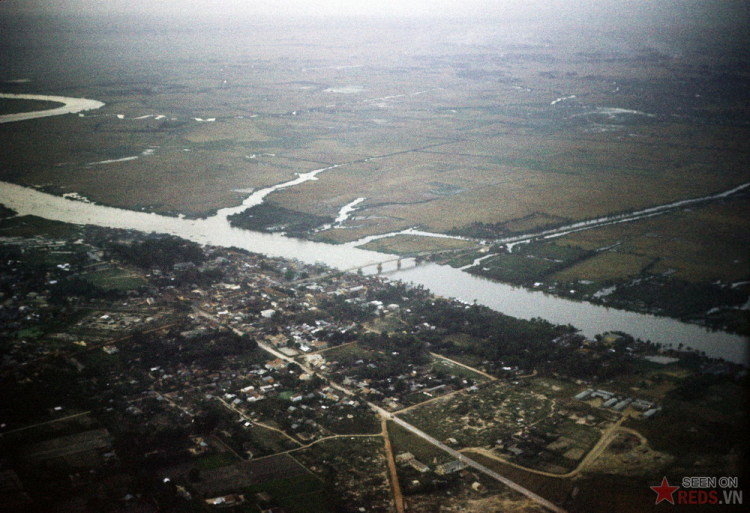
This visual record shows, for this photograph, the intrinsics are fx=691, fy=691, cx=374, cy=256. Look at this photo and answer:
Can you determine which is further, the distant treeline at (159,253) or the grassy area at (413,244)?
the grassy area at (413,244)

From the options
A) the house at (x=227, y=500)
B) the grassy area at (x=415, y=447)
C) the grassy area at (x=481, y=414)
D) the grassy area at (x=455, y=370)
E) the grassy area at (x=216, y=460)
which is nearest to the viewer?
the house at (x=227, y=500)

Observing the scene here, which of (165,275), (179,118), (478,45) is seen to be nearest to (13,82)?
(179,118)

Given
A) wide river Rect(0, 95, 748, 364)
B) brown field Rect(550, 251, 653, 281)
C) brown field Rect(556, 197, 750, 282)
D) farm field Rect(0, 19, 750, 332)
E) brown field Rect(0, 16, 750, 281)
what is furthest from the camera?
brown field Rect(0, 16, 750, 281)

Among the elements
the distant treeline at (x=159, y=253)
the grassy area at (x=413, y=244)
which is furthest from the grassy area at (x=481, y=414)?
the distant treeline at (x=159, y=253)

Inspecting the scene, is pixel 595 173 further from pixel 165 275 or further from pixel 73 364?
pixel 73 364

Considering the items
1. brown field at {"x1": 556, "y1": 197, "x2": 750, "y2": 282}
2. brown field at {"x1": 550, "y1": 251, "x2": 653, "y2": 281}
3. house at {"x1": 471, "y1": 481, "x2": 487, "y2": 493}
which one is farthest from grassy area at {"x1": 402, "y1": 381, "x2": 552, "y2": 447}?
brown field at {"x1": 556, "y1": 197, "x2": 750, "y2": 282}

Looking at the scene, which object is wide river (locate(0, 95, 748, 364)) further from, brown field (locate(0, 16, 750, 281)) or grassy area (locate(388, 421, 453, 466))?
grassy area (locate(388, 421, 453, 466))

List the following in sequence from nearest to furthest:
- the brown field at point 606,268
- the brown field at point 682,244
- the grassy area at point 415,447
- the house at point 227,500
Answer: the house at point 227,500 → the grassy area at point 415,447 → the brown field at point 682,244 → the brown field at point 606,268

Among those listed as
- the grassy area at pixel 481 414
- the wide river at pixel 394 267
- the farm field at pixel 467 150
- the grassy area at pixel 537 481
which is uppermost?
the farm field at pixel 467 150

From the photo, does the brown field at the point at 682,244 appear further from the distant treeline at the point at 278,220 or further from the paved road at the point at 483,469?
the paved road at the point at 483,469
